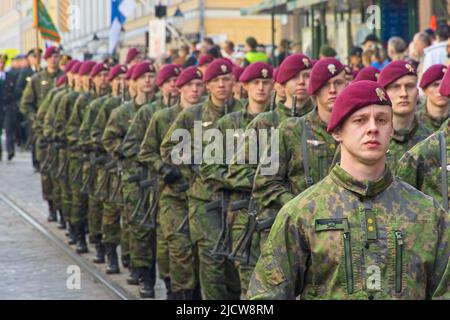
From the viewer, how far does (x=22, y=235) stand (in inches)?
619

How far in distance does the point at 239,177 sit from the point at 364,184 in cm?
419

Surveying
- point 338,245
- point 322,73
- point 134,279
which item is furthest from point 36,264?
point 338,245

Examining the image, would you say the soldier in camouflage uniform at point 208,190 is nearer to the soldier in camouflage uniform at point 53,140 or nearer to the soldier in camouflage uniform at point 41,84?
the soldier in camouflage uniform at point 53,140

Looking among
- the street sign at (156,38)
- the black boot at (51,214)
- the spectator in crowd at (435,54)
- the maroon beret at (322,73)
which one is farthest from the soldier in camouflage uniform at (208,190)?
the street sign at (156,38)

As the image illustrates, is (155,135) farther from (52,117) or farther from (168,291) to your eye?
(52,117)

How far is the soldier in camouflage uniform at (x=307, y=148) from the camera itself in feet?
26.4

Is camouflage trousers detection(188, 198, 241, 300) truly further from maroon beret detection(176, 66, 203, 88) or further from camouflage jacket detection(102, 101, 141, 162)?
camouflage jacket detection(102, 101, 141, 162)

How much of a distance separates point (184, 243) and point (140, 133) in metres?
1.79

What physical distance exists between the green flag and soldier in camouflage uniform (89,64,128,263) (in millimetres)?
10633

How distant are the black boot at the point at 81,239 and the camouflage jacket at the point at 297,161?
649 centimetres

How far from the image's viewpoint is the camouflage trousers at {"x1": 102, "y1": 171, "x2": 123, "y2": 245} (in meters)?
13.4

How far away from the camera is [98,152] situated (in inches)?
567

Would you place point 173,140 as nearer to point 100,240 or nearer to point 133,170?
point 133,170
